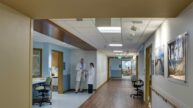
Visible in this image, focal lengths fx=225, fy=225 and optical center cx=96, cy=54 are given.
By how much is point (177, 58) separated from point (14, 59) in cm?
239

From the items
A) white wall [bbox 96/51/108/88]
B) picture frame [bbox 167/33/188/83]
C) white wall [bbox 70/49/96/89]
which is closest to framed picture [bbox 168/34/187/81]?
picture frame [bbox 167/33/188/83]

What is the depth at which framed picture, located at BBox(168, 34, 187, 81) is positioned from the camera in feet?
10.3

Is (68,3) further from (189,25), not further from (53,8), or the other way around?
(189,25)

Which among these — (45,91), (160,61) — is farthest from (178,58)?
(45,91)

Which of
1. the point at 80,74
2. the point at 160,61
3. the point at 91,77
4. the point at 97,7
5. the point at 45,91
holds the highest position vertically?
the point at 97,7

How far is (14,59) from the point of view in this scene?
2889 mm

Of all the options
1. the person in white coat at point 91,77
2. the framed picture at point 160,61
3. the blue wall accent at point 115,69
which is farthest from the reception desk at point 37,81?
the blue wall accent at point 115,69

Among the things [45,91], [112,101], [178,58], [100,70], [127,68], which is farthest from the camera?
[127,68]

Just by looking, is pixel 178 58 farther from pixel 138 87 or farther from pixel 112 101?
pixel 138 87

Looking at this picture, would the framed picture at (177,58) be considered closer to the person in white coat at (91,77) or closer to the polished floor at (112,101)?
the polished floor at (112,101)

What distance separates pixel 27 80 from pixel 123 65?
26.3 m

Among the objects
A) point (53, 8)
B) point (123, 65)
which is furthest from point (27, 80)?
point (123, 65)

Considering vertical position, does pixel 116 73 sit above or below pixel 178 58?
below

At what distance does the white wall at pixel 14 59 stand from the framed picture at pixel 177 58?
223cm
